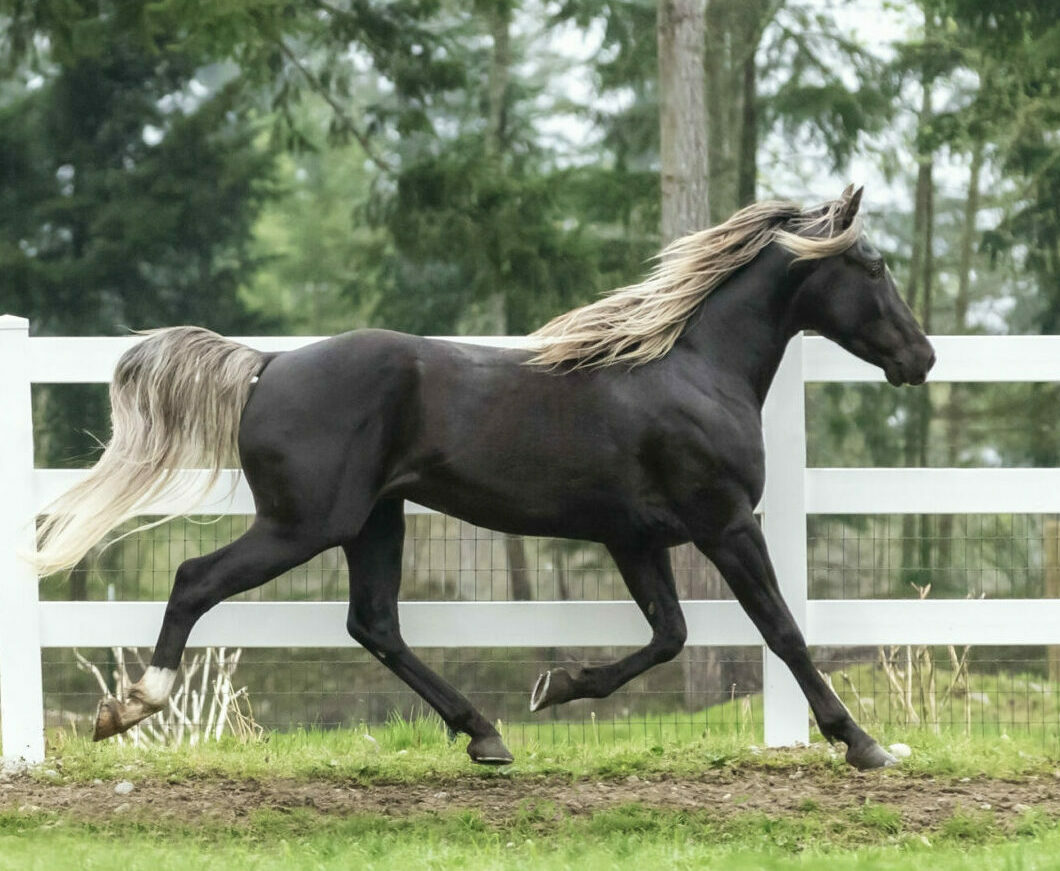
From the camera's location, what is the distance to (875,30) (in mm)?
14055

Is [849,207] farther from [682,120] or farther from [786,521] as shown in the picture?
[682,120]

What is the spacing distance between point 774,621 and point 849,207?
1.52 metres

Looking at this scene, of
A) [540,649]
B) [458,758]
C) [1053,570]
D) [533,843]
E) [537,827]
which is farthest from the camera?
[540,649]

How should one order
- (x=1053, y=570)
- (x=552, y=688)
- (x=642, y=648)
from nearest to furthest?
(x=552, y=688)
(x=642, y=648)
(x=1053, y=570)

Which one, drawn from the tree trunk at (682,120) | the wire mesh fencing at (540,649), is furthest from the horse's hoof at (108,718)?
the tree trunk at (682,120)

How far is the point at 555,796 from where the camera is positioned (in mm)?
4723

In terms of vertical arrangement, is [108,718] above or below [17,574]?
below

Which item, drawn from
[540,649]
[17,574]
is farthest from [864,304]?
[540,649]

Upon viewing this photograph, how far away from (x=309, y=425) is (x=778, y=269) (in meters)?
1.82

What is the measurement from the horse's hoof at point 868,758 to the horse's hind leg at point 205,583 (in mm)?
1996

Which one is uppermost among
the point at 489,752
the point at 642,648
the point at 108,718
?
the point at 642,648

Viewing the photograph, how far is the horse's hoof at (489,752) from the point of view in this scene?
197 inches

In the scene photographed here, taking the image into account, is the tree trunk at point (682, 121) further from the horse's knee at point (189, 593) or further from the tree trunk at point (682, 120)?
the horse's knee at point (189, 593)

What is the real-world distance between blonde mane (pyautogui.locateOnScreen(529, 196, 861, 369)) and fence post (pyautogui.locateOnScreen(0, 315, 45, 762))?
2.11 m
